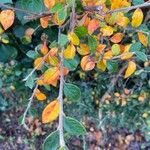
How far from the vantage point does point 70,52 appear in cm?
72

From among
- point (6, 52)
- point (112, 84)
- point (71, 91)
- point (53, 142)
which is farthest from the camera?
point (112, 84)

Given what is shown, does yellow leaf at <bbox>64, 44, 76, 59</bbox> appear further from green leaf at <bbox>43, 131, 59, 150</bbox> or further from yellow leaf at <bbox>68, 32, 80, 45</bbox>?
green leaf at <bbox>43, 131, 59, 150</bbox>

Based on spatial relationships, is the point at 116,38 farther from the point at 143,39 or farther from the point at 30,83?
the point at 30,83

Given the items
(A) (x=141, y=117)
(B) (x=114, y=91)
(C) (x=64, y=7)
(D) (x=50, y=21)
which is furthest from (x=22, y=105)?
(C) (x=64, y=7)

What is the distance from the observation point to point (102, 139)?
1.82 meters

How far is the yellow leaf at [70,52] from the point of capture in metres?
0.72

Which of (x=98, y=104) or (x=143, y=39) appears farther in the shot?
(x=98, y=104)

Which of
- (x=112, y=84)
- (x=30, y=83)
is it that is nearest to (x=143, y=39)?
(x=30, y=83)

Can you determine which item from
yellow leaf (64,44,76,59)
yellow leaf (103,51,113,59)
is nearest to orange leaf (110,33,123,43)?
yellow leaf (103,51,113,59)

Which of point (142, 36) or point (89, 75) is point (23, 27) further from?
point (89, 75)

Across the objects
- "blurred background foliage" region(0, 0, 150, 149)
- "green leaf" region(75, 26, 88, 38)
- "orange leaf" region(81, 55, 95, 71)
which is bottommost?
"blurred background foliage" region(0, 0, 150, 149)

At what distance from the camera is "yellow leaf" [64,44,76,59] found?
716mm

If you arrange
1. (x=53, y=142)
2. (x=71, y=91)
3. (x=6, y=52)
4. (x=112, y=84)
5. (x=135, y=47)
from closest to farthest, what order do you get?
(x=53, y=142)
(x=71, y=91)
(x=135, y=47)
(x=6, y=52)
(x=112, y=84)

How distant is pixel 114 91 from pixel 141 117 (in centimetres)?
17
